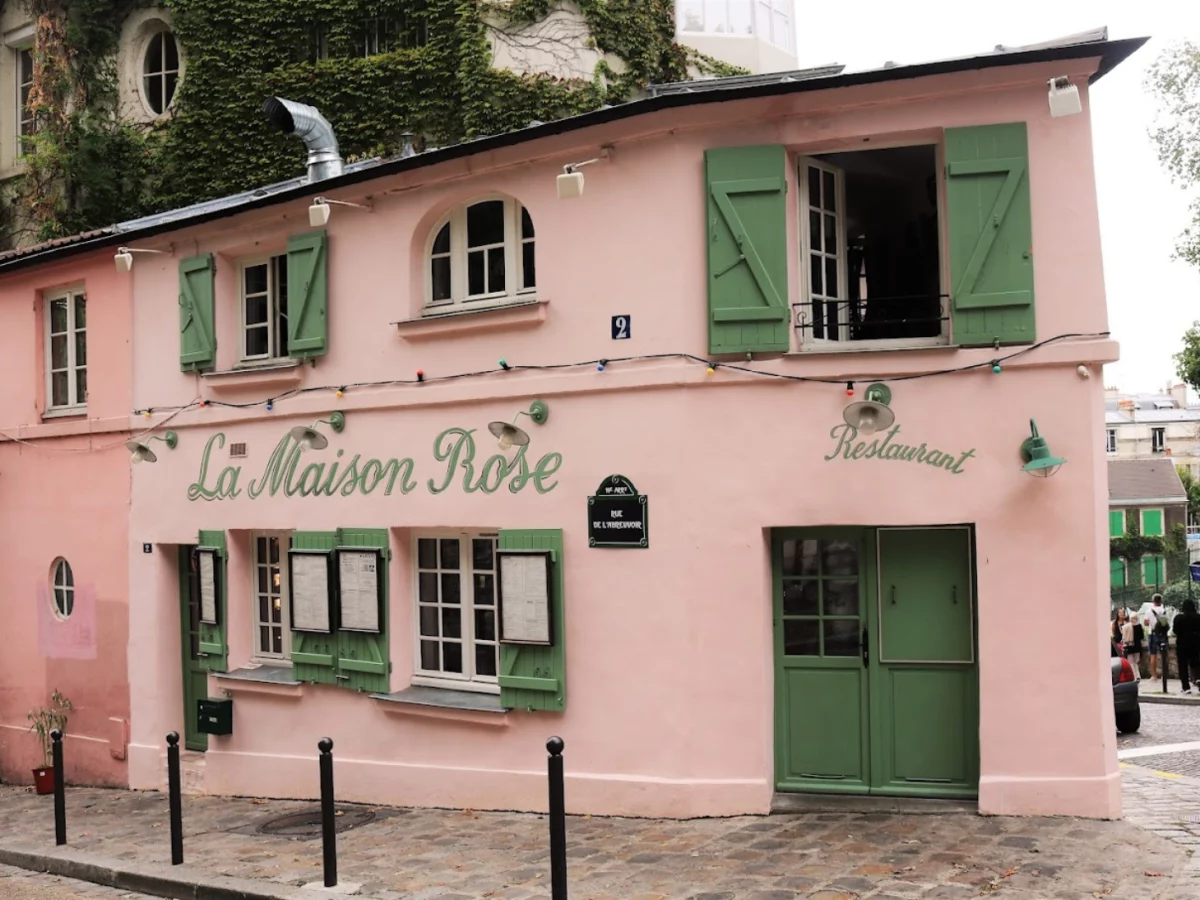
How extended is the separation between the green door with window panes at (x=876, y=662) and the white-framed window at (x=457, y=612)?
8.01 ft

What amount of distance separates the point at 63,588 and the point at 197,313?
155 inches

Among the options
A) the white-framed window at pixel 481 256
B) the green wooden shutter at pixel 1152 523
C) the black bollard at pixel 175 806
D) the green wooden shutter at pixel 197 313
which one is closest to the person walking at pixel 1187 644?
the white-framed window at pixel 481 256

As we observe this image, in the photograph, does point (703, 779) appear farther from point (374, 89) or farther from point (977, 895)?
point (374, 89)

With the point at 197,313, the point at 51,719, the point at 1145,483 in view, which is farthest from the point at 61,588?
the point at 1145,483

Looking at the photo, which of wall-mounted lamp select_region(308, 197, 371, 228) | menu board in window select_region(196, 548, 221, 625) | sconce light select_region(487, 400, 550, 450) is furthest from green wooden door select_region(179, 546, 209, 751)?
sconce light select_region(487, 400, 550, 450)

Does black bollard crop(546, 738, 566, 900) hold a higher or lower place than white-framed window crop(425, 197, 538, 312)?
lower

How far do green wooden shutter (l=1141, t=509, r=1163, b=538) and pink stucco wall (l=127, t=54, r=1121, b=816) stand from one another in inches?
2215

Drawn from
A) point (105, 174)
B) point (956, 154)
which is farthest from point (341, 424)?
point (105, 174)

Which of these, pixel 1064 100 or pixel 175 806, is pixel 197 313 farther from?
pixel 1064 100

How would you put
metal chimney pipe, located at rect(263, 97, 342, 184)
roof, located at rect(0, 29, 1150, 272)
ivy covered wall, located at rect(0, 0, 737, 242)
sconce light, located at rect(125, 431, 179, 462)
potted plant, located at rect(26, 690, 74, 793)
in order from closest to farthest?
1. roof, located at rect(0, 29, 1150, 272)
2. sconce light, located at rect(125, 431, 179, 462)
3. potted plant, located at rect(26, 690, 74, 793)
4. metal chimney pipe, located at rect(263, 97, 342, 184)
5. ivy covered wall, located at rect(0, 0, 737, 242)

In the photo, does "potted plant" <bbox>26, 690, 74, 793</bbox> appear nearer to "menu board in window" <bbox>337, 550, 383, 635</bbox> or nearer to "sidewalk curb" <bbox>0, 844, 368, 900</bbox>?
"sidewalk curb" <bbox>0, 844, 368, 900</bbox>

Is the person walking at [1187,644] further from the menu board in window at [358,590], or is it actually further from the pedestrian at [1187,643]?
the menu board in window at [358,590]

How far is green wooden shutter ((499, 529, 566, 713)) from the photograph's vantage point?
926 centimetres

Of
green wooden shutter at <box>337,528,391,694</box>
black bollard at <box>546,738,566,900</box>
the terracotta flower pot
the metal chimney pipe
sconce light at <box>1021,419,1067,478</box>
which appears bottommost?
the terracotta flower pot
